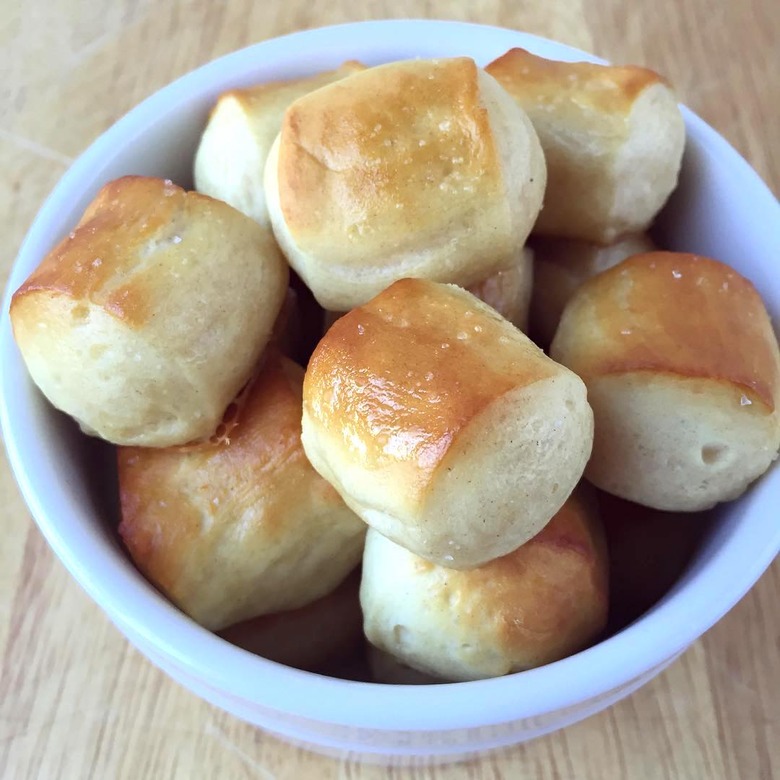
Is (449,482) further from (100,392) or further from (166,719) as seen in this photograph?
(166,719)

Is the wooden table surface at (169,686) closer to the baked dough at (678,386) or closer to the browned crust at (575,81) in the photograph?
the baked dough at (678,386)

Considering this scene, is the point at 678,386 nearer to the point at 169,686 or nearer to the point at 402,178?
the point at 402,178

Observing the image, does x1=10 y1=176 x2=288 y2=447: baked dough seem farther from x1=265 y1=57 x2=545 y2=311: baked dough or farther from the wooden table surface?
the wooden table surface

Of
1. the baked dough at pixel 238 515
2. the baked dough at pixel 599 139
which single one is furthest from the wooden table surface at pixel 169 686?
the baked dough at pixel 599 139

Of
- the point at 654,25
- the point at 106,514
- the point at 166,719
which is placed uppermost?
the point at 654,25

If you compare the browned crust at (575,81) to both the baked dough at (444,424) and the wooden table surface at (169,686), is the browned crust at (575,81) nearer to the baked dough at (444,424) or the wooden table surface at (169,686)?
the baked dough at (444,424)

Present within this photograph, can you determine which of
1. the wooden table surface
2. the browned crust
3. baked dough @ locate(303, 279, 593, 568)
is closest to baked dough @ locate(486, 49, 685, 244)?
the browned crust

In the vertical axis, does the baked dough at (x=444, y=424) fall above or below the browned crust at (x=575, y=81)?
below

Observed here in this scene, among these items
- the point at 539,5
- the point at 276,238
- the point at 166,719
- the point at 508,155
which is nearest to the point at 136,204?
the point at 276,238

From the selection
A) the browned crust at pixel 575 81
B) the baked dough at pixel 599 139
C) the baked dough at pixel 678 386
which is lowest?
the baked dough at pixel 678 386

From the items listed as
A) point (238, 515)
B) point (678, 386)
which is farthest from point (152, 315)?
point (678, 386)

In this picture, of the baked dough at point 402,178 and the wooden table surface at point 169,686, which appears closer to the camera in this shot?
the baked dough at point 402,178
